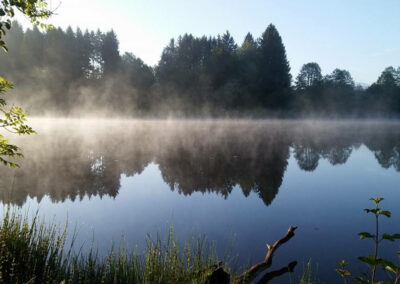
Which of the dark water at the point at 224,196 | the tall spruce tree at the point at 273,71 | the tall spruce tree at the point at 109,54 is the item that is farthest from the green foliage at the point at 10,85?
the tall spruce tree at the point at 109,54

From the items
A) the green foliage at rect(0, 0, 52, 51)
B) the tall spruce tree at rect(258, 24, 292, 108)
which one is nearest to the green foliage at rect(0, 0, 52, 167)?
the green foliage at rect(0, 0, 52, 51)

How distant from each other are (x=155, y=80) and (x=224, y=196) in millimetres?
53625

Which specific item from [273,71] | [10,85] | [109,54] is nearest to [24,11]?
[10,85]

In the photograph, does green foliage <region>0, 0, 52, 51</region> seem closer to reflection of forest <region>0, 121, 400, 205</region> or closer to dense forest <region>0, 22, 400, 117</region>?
reflection of forest <region>0, 121, 400, 205</region>

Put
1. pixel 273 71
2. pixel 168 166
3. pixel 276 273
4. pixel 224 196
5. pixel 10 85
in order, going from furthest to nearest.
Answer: pixel 273 71
pixel 168 166
pixel 224 196
pixel 276 273
pixel 10 85

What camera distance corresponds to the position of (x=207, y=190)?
493 inches

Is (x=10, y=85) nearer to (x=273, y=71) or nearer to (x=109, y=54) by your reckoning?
(x=273, y=71)

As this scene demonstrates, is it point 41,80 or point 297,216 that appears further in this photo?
point 41,80

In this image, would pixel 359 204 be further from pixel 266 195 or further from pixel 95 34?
pixel 95 34

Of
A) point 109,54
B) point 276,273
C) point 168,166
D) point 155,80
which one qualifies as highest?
point 109,54

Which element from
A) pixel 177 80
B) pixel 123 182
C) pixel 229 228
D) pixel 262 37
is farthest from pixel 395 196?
pixel 262 37

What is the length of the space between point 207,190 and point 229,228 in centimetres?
A: 433

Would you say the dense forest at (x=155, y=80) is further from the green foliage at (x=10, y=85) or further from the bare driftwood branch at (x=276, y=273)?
the green foliage at (x=10, y=85)

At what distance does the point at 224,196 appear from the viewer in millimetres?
11602
